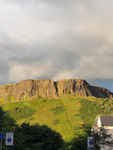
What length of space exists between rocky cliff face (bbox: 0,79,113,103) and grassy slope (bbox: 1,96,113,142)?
7.82 metres

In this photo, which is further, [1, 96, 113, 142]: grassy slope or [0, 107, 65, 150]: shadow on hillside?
[1, 96, 113, 142]: grassy slope

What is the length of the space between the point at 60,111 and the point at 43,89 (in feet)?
108

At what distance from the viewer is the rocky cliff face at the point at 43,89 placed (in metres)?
137

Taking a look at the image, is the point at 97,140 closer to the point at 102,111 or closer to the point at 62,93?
the point at 102,111

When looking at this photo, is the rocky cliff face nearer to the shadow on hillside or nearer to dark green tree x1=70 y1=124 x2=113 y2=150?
the shadow on hillside

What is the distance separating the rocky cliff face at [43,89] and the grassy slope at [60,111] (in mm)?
7818

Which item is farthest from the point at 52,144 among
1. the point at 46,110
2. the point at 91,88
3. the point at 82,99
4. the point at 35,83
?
the point at 91,88

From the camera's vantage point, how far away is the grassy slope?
99.2 metres

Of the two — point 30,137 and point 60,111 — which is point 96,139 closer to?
point 30,137

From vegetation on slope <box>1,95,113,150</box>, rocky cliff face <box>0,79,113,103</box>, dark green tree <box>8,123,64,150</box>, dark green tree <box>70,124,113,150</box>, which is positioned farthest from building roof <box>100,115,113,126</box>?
rocky cliff face <box>0,79,113,103</box>

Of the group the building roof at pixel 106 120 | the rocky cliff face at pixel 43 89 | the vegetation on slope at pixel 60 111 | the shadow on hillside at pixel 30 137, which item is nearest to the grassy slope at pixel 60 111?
the vegetation on slope at pixel 60 111

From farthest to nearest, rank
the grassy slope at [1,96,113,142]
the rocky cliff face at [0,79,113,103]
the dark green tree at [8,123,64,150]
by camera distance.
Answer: the rocky cliff face at [0,79,113,103]
the grassy slope at [1,96,113,142]
the dark green tree at [8,123,64,150]

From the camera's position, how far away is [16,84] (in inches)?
5773

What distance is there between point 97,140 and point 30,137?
75.2 ft
